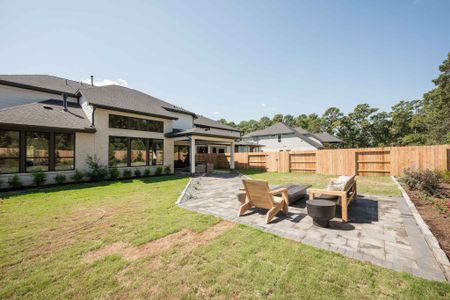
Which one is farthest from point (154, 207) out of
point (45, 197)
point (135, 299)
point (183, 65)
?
point (183, 65)

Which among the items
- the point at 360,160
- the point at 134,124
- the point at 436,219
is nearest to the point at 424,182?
the point at 436,219

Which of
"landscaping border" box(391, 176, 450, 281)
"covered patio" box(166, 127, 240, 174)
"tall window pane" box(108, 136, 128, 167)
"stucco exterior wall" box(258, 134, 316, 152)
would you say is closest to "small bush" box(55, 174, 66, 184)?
"tall window pane" box(108, 136, 128, 167)

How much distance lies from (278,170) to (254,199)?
41.1ft

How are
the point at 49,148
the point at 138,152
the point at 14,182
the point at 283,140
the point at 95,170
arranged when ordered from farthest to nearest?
1. the point at 283,140
2. the point at 138,152
3. the point at 95,170
4. the point at 49,148
5. the point at 14,182

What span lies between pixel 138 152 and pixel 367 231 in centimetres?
1425

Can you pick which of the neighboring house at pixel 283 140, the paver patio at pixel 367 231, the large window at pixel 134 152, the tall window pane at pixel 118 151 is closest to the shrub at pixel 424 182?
the paver patio at pixel 367 231

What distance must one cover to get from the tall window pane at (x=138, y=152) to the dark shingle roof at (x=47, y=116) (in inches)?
114

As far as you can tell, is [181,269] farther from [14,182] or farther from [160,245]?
[14,182]

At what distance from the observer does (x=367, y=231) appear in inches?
168

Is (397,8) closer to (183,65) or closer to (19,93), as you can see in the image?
(183,65)

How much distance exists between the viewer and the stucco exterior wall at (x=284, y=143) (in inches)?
1211

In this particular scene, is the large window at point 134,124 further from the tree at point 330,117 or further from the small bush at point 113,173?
the tree at point 330,117

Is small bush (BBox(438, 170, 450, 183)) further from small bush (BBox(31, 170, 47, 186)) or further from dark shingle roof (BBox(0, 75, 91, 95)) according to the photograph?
dark shingle roof (BBox(0, 75, 91, 95))

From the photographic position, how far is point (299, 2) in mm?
9609
